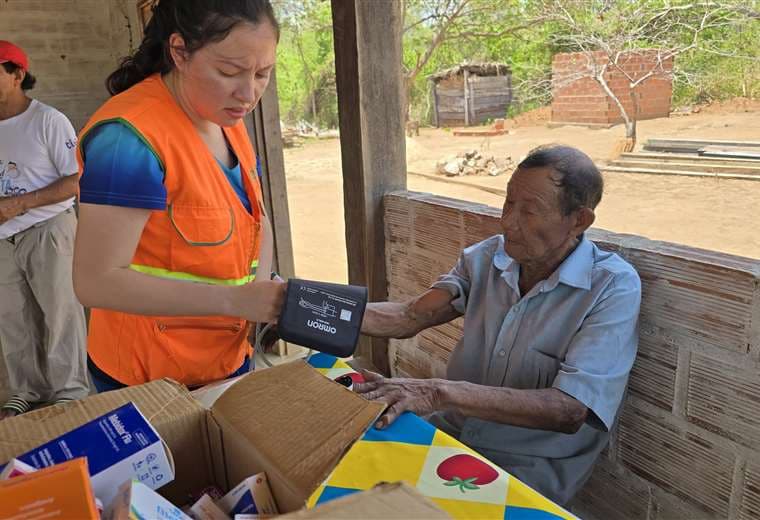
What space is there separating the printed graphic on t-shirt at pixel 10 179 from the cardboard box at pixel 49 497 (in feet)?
8.94

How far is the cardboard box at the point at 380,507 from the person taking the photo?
482mm

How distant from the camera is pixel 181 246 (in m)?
1.13

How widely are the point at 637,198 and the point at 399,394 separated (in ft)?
21.7

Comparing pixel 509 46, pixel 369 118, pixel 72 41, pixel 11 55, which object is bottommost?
pixel 369 118

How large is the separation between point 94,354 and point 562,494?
1.16m

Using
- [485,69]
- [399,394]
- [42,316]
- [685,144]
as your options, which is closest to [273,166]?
[42,316]

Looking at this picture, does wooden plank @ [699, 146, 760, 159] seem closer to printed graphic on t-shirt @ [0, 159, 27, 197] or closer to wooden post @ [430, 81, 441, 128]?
wooden post @ [430, 81, 441, 128]

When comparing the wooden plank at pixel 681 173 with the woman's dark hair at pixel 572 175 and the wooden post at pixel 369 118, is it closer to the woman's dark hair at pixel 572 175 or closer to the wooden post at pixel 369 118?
the wooden post at pixel 369 118

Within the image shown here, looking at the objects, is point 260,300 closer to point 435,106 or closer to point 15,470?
point 15,470

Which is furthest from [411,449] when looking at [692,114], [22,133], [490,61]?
[490,61]

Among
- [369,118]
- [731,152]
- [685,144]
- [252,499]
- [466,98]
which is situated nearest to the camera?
[252,499]

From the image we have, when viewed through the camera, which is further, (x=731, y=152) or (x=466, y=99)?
(x=466, y=99)

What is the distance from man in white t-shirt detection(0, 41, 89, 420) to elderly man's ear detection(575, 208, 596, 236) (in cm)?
228

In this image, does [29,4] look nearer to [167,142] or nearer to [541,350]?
[167,142]
